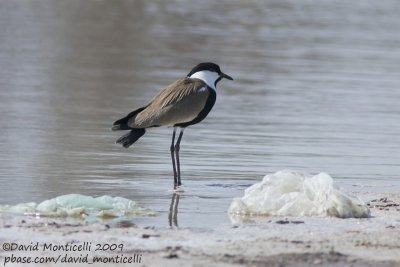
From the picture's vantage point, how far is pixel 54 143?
13828 millimetres

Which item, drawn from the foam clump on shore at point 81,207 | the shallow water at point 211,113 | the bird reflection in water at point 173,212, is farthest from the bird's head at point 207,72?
A: the foam clump on shore at point 81,207

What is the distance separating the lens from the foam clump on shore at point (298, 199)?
387 inches

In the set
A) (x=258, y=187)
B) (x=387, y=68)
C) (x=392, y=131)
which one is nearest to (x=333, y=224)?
(x=258, y=187)

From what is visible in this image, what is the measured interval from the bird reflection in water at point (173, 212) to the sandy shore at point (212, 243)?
1.47 feet

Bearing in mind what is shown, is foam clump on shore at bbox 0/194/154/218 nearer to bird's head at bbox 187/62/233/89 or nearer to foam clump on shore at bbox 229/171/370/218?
foam clump on shore at bbox 229/171/370/218

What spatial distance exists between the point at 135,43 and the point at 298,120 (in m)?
12.0

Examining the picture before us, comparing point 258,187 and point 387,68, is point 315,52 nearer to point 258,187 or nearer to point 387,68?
point 387,68

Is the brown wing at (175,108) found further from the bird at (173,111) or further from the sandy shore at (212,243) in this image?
the sandy shore at (212,243)

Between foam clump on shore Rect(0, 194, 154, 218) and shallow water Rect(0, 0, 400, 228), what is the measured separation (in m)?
0.24

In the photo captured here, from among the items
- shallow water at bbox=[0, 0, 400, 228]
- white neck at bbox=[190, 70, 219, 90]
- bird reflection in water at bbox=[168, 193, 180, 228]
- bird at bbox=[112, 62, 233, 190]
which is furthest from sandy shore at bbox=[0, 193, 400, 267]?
white neck at bbox=[190, 70, 219, 90]

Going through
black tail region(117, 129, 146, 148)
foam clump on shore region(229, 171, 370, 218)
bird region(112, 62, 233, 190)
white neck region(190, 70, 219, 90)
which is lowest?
foam clump on shore region(229, 171, 370, 218)

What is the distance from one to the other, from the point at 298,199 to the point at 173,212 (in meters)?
0.98

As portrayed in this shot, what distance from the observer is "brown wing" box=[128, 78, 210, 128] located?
1227 cm

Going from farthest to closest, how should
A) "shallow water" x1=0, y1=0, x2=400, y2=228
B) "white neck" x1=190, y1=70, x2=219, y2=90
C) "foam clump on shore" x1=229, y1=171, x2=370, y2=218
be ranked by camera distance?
"white neck" x1=190, y1=70, x2=219, y2=90 → "shallow water" x1=0, y1=0, x2=400, y2=228 → "foam clump on shore" x1=229, y1=171, x2=370, y2=218
